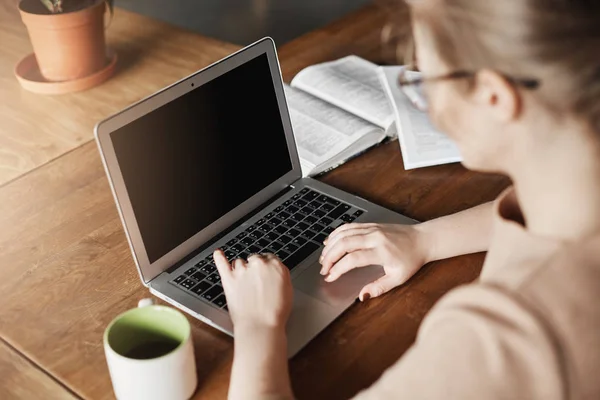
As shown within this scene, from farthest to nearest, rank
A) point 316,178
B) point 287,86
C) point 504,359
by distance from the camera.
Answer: point 287,86 → point 316,178 → point 504,359

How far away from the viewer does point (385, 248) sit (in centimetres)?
→ 98

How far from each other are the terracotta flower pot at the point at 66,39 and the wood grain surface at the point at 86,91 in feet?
0.18

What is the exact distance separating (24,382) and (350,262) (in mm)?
440

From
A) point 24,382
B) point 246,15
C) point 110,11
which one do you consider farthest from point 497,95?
point 246,15

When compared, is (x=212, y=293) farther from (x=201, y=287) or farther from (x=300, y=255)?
(x=300, y=255)

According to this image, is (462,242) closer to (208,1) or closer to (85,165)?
(85,165)

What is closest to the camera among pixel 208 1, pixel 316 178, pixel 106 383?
pixel 106 383

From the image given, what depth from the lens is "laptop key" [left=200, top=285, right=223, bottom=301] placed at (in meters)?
0.95

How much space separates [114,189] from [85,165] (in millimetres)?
383

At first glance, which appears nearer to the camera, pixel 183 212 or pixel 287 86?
pixel 183 212

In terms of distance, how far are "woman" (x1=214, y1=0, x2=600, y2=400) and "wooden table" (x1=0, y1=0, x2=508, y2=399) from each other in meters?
0.23

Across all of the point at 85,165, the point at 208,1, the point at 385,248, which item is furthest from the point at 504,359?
the point at 208,1

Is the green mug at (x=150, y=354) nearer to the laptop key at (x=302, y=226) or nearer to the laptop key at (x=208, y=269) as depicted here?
the laptop key at (x=208, y=269)

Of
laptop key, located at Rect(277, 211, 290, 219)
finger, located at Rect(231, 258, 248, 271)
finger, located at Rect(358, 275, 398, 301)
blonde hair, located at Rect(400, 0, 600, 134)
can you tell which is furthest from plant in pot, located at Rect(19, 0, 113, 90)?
blonde hair, located at Rect(400, 0, 600, 134)
